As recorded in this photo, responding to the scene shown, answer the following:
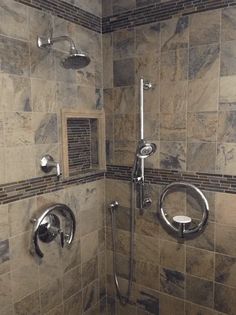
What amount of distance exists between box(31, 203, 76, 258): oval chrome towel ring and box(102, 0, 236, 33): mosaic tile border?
1.35 metres

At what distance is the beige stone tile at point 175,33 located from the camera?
184 cm

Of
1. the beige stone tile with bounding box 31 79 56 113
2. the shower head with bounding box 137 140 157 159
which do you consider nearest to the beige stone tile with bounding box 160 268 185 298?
the shower head with bounding box 137 140 157 159

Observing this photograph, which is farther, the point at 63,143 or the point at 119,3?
the point at 119,3

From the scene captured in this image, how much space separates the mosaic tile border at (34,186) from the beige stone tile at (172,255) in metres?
0.75

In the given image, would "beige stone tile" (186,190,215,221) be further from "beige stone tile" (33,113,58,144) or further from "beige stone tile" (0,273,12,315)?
"beige stone tile" (0,273,12,315)

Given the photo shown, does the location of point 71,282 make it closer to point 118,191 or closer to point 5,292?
point 5,292

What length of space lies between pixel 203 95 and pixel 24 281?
61.8 inches

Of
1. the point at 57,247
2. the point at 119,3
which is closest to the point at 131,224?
the point at 57,247

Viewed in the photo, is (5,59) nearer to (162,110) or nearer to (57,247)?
(162,110)

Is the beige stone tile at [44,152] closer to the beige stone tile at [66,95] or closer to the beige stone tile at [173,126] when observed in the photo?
the beige stone tile at [66,95]

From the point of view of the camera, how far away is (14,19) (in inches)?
61.6

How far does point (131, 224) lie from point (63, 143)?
82 cm

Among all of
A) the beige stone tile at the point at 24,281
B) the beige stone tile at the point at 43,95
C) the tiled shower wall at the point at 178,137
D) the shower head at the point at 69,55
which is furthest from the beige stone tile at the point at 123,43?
the beige stone tile at the point at 24,281

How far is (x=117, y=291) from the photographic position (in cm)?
233
